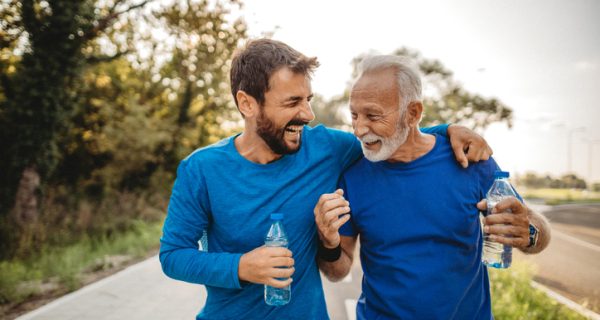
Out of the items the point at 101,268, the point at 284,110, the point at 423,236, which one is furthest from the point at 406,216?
the point at 101,268

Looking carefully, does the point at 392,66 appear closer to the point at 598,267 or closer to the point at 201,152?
the point at 201,152

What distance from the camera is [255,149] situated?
7.01 ft

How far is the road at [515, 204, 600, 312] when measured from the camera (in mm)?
7579

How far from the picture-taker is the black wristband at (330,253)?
6.67 feet

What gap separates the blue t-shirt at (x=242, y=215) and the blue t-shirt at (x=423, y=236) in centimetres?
29

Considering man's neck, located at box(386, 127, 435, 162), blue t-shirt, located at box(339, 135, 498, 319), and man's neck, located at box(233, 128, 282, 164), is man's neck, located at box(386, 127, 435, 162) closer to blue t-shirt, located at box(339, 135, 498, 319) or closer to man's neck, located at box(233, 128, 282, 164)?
blue t-shirt, located at box(339, 135, 498, 319)

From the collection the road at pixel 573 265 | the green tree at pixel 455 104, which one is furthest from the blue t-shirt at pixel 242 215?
the green tree at pixel 455 104

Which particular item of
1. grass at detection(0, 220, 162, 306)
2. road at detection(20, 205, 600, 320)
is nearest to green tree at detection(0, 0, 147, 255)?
grass at detection(0, 220, 162, 306)

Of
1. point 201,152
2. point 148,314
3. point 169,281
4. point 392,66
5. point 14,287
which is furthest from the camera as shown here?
point 169,281

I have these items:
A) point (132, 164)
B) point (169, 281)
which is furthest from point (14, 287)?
point (132, 164)

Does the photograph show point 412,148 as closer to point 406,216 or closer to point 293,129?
point 406,216

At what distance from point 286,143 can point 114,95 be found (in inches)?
731

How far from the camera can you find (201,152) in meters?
2.03

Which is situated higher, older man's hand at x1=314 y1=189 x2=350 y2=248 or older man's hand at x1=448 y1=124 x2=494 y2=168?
older man's hand at x1=448 y1=124 x2=494 y2=168
